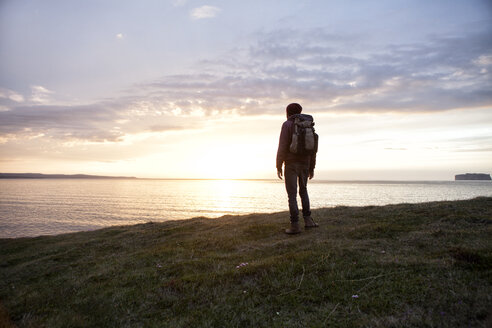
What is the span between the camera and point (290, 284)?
5.37 m

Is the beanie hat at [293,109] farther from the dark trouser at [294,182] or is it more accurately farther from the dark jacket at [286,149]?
the dark trouser at [294,182]

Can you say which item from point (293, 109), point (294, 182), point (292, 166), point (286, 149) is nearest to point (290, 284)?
point (294, 182)

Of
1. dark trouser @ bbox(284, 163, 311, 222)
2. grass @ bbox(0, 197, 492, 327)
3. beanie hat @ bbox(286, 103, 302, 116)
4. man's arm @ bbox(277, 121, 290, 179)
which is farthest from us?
beanie hat @ bbox(286, 103, 302, 116)

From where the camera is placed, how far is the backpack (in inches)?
366

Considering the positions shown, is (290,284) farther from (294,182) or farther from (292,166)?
(292,166)

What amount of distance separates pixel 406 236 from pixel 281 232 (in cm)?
419

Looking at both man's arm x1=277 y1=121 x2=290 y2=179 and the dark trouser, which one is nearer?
man's arm x1=277 y1=121 x2=290 y2=179

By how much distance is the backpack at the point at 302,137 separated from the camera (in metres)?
9.30

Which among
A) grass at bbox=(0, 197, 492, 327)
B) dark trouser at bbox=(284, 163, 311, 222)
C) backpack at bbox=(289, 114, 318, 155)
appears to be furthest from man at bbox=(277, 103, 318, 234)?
grass at bbox=(0, 197, 492, 327)

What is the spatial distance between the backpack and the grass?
9.86 feet

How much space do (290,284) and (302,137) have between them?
5384 millimetres

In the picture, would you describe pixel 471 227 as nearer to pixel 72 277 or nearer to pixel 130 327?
pixel 130 327

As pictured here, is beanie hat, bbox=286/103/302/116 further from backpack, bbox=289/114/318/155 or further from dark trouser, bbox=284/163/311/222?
dark trouser, bbox=284/163/311/222

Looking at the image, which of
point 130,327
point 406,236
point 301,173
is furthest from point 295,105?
point 130,327
